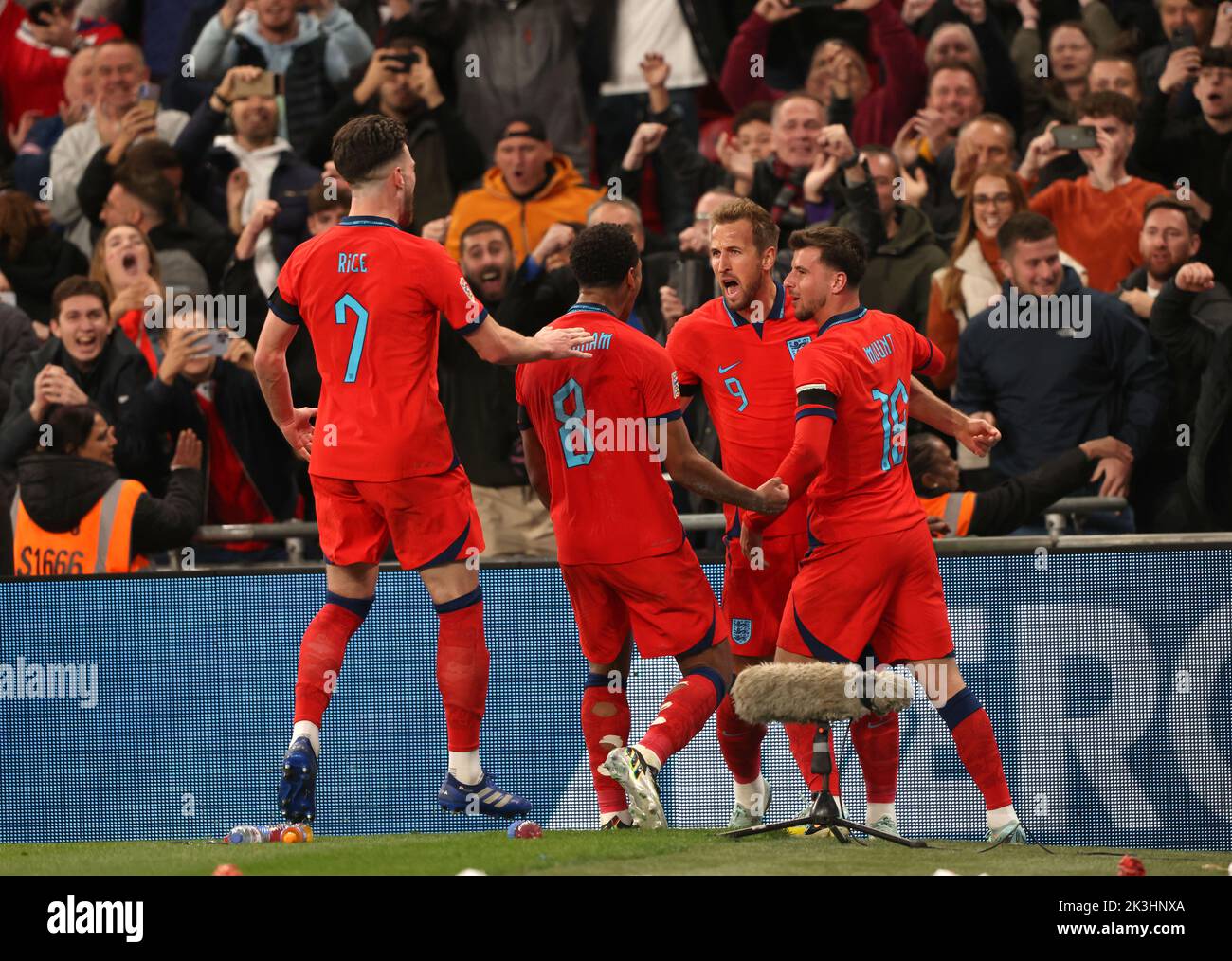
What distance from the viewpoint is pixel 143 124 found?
12.9m

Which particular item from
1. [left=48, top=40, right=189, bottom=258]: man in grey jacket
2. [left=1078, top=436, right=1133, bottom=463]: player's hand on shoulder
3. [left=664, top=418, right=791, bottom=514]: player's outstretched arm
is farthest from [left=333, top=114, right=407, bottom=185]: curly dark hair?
[left=48, top=40, right=189, bottom=258]: man in grey jacket

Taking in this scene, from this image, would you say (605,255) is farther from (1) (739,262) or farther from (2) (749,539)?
(2) (749,539)

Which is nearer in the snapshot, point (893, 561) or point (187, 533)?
point (893, 561)

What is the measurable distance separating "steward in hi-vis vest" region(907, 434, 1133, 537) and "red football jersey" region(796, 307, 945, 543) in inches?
67.4

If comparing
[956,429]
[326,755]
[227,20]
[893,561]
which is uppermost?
[227,20]

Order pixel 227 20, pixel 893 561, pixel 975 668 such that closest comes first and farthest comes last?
1. pixel 893 561
2. pixel 975 668
3. pixel 227 20

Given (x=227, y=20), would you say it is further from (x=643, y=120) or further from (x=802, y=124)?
(x=802, y=124)

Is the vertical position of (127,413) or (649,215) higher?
(649,215)

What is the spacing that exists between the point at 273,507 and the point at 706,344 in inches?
153

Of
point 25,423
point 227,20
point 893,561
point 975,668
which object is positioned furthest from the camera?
point 227,20

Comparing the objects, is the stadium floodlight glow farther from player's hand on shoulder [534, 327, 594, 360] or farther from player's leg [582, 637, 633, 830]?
player's hand on shoulder [534, 327, 594, 360]

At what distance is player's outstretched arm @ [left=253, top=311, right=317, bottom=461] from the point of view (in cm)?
728

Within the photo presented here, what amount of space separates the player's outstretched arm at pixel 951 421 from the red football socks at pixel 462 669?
2.25 metres
